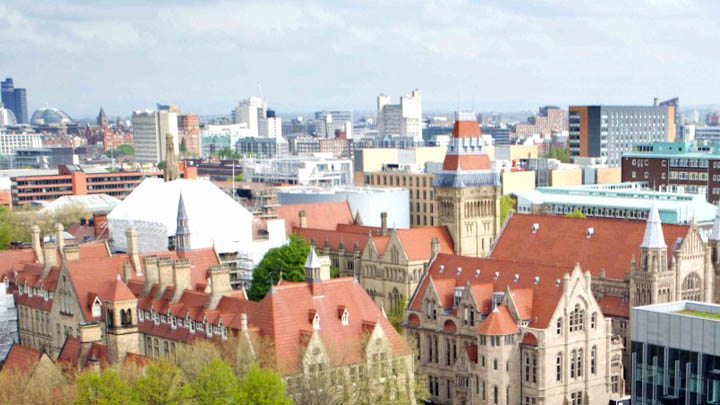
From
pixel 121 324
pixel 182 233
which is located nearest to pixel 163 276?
pixel 182 233

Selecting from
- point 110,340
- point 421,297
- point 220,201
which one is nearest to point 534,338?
point 421,297

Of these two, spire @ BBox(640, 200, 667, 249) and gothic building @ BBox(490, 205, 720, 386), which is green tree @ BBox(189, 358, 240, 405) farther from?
spire @ BBox(640, 200, 667, 249)

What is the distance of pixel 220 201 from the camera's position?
521 feet

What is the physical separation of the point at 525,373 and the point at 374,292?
4002 cm

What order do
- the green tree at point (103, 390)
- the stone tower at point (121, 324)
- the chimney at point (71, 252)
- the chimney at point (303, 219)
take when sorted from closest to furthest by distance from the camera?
the green tree at point (103, 390) < the stone tower at point (121, 324) < the chimney at point (71, 252) < the chimney at point (303, 219)

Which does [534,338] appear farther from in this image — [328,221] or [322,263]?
[328,221]

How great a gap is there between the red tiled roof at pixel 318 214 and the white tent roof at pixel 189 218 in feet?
51.3

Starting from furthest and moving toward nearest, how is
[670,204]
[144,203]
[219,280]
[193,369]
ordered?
1. [670,204]
2. [144,203]
3. [219,280]
4. [193,369]

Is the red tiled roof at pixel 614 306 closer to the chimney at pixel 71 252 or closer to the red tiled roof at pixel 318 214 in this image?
the chimney at pixel 71 252

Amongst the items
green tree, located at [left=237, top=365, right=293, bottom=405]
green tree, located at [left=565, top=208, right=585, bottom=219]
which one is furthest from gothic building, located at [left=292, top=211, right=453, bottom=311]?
green tree, located at [left=237, top=365, right=293, bottom=405]

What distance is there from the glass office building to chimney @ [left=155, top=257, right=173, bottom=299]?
162 ft

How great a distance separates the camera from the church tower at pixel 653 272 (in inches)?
4341

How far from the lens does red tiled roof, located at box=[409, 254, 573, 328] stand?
4146 inches

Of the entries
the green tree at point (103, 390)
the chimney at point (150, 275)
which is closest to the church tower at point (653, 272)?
the chimney at point (150, 275)
